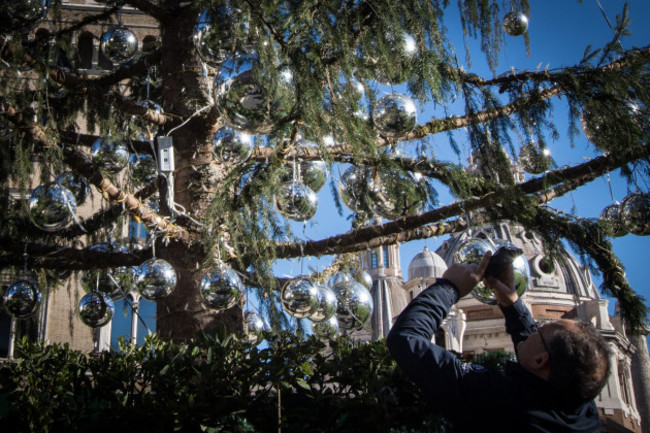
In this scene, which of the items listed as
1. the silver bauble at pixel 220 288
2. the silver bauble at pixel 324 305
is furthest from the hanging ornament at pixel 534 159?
the silver bauble at pixel 220 288

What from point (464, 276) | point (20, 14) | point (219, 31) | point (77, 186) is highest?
point (20, 14)

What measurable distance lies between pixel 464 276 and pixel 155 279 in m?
2.85

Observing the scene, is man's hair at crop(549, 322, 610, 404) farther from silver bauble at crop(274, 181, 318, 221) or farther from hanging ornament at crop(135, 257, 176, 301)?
hanging ornament at crop(135, 257, 176, 301)

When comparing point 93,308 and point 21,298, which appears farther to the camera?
point 93,308

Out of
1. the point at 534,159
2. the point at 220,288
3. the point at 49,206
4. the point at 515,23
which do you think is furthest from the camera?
the point at 515,23

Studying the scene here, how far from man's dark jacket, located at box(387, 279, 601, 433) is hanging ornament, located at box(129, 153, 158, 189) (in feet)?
13.7

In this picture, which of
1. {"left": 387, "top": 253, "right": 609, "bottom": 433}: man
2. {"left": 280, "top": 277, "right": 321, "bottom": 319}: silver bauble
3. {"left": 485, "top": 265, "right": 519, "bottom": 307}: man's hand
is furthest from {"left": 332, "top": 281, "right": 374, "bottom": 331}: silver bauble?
{"left": 387, "top": 253, "right": 609, "bottom": 433}: man

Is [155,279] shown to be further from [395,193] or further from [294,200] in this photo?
[395,193]

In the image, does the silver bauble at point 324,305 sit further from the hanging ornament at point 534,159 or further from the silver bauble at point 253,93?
the silver bauble at point 253,93

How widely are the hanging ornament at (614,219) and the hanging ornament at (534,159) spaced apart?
26.2 inches

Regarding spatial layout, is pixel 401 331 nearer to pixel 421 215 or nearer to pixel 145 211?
pixel 421 215

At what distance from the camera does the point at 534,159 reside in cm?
536

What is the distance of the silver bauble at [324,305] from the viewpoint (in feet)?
16.5

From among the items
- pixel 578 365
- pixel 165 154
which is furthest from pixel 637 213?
pixel 165 154
